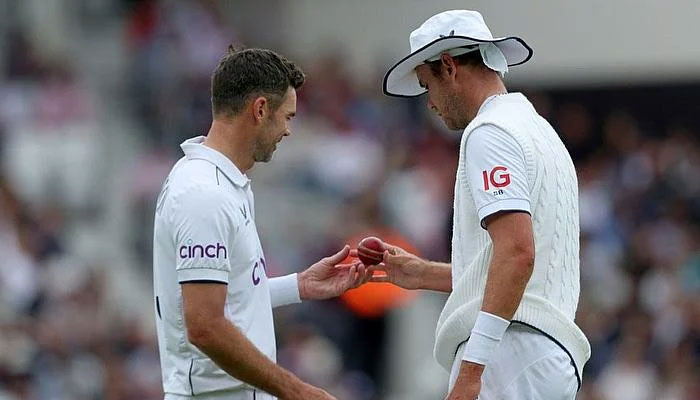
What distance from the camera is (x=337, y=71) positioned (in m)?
16.7

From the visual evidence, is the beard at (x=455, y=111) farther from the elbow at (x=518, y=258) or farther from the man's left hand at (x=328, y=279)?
the man's left hand at (x=328, y=279)

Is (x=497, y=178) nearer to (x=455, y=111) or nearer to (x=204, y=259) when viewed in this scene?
(x=455, y=111)

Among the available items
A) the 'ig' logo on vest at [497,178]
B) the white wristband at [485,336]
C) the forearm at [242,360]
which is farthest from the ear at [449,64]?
the forearm at [242,360]

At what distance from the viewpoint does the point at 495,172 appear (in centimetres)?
554

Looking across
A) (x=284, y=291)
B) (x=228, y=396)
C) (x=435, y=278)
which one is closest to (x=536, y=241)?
(x=435, y=278)

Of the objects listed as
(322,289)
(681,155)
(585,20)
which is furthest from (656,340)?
(322,289)

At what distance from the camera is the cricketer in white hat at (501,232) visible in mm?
5461

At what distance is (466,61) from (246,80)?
80 cm

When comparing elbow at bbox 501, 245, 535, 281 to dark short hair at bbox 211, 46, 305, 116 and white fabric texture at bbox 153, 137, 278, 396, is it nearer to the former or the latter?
white fabric texture at bbox 153, 137, 278, 396

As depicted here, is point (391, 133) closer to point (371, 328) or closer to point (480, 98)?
point (371, 328)

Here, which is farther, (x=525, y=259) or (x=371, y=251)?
(x=371, y=251)

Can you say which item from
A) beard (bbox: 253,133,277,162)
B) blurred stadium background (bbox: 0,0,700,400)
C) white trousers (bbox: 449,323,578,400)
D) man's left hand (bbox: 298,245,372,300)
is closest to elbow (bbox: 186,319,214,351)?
beard (bbox: 253,133,277,162)

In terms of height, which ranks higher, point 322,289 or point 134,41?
point 134,41

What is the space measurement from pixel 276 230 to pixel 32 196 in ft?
7.48
